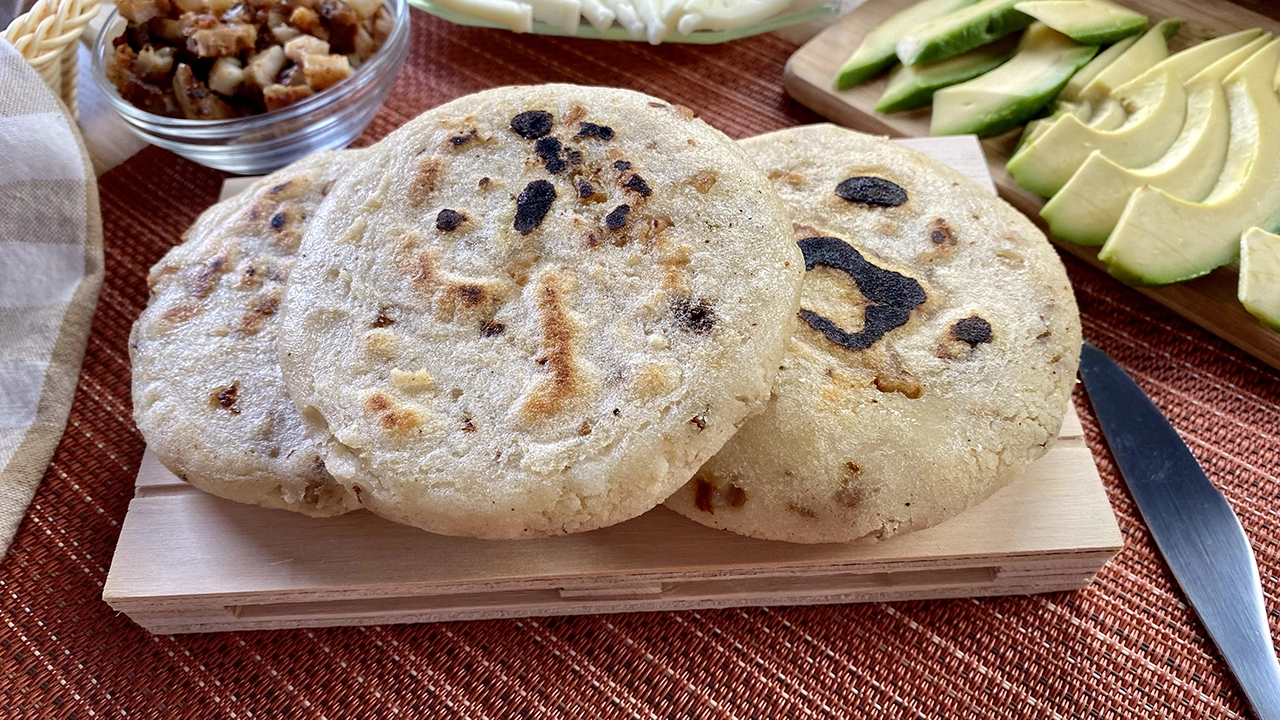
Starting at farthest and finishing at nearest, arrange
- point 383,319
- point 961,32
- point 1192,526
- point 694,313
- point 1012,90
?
point 961,32
point 1012,90
point 1192,526
point 383,319
point 694,313

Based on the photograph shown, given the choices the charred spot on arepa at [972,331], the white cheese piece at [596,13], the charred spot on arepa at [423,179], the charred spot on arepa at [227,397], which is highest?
the charred spot on arepa at [423,179]

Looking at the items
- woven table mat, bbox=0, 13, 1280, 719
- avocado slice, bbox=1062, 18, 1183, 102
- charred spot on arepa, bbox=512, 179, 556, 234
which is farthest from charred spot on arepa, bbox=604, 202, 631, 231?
avocado slice, bbox=1062, 18, 1183, 102

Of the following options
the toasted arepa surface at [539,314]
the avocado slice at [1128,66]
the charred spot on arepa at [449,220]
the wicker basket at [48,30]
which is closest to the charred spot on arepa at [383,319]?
the toasted arepa surface at [539,314]

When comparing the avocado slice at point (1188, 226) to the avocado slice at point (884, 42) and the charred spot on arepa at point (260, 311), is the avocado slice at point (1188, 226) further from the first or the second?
the charred spot on arepa at point (260, 311)

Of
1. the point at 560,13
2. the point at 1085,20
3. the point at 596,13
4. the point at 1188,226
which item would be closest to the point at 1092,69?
the point at 1085,20

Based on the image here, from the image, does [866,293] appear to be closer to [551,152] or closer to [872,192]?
[872,192]
